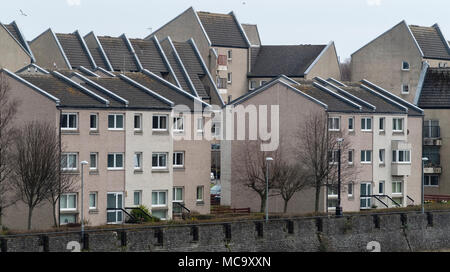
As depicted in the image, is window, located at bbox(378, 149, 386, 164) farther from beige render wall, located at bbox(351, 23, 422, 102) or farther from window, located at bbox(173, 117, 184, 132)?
beige render wall, located at bbox(351, 23, 422, 102)

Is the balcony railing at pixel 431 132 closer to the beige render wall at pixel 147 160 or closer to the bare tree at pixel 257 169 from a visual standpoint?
the bare tree at pixel 257 169

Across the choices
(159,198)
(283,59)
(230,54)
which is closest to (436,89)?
(283,59)

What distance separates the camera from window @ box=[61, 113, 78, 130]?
259ft

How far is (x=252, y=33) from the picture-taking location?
15188cm

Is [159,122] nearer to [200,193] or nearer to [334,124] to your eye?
[200,193]

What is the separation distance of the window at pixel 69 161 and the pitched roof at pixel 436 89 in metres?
39.6

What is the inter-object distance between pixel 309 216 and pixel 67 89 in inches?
630

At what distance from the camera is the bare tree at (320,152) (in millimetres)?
89625

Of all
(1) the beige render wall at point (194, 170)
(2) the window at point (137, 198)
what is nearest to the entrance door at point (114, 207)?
(2) the window at point (137, 198)

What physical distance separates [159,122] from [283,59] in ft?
183

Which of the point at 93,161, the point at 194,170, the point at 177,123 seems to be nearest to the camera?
the point at 93,161

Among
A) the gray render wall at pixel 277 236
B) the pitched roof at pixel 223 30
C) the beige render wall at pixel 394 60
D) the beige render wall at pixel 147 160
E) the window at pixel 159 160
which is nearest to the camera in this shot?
the gray render wall at pixel 277 236

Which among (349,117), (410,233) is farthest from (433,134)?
(410,233)

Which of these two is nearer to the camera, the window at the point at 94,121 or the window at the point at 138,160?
the window at the point at 94,121
